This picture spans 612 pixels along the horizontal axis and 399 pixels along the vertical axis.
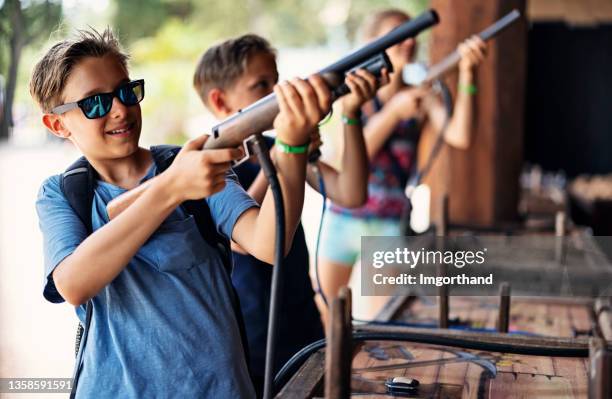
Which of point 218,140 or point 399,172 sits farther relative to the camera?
point 399,172

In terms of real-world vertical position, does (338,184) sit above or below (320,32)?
below

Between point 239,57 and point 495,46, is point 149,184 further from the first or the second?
point 495,46

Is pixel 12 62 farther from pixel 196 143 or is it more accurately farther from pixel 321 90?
pixel 321 90

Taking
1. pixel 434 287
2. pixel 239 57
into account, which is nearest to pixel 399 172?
pixel 434 287

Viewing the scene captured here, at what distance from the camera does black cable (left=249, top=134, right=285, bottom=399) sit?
1.07m

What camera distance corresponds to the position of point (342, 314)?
0.98 m

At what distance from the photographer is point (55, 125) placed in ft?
4.27

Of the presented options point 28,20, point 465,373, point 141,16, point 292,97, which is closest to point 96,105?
point 292,97

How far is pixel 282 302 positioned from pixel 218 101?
1.62 ft

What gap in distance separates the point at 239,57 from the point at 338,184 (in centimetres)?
39

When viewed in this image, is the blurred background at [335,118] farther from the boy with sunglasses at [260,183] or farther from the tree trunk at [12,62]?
the boy with sunglasses at [260,183]

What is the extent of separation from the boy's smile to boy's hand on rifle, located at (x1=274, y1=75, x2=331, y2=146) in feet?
0.99

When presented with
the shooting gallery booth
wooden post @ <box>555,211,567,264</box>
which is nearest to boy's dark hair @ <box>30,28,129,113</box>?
the shooting gallery booth

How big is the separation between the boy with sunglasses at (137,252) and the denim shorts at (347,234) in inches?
57.3
